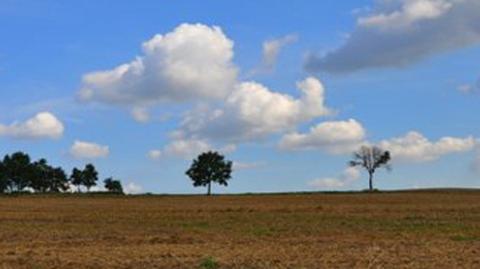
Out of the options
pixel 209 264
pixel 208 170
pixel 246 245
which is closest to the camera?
pixel 209 264

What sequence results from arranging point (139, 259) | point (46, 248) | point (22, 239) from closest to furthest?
point (139, 259) → point (46, 248) → point (22, 239)

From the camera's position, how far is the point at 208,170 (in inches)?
6599

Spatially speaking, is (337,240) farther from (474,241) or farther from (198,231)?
(198,231)

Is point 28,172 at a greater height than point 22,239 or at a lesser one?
greater

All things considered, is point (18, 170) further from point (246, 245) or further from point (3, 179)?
point (246, 245)

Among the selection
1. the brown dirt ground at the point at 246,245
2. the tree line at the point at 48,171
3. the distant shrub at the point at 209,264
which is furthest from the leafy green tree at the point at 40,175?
the distant shrub at the point at 209,264

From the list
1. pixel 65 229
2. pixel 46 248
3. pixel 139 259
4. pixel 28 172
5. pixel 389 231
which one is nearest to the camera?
pixel 139 259

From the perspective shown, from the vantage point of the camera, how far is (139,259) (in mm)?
23750

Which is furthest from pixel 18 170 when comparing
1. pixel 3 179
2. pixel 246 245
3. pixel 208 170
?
pixel 246 245

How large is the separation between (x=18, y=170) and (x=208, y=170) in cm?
4993

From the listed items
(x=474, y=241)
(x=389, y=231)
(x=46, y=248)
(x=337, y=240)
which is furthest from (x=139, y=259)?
(x=389, y=231)

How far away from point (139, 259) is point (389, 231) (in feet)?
55.6

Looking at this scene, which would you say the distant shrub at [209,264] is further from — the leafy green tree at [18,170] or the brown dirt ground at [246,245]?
the leafy green tree at [18,170]

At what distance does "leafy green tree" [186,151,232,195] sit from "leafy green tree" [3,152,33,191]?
4560cm
